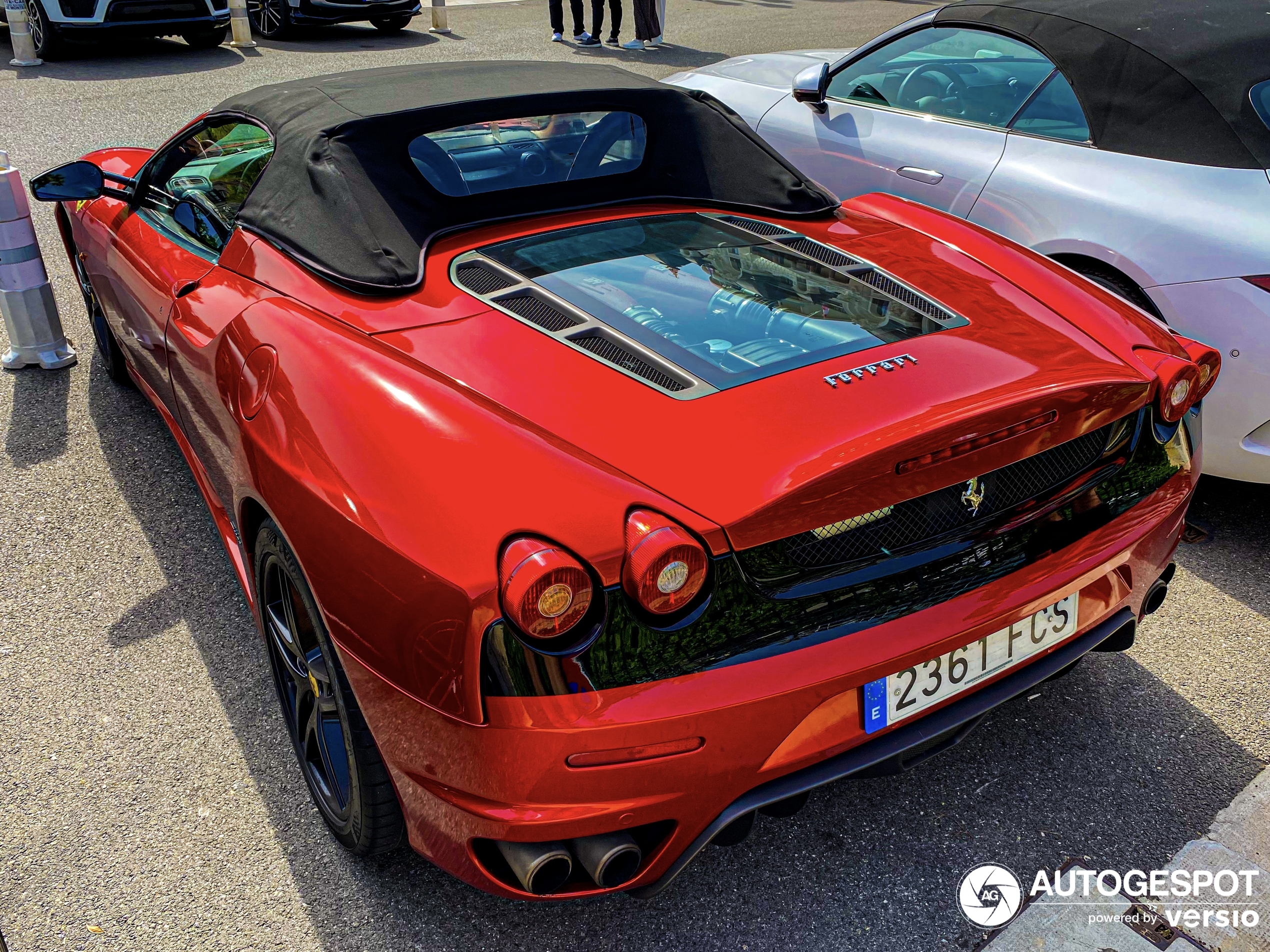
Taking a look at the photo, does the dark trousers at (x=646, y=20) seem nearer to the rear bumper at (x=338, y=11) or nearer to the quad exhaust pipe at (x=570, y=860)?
the rear bumper at (x=338, y=11)

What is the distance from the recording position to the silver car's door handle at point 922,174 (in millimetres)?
4223

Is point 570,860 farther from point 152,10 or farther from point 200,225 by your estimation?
point 152,10

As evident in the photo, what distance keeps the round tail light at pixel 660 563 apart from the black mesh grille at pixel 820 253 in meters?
1.19

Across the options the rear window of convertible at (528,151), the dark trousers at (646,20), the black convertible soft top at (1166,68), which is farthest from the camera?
the dark trousers at (646,20)

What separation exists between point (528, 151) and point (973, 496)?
1658 millimetres

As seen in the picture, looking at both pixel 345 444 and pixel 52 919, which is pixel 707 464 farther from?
pixel 52 919

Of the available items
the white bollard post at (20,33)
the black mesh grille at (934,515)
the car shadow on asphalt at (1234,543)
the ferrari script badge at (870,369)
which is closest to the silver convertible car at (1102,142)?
the car shadow on asphalt at (1234,543)

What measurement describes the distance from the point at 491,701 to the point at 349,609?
1.19 ft

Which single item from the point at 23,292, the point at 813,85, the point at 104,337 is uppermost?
the point at 813,85

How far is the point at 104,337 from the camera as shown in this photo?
440 centimetres

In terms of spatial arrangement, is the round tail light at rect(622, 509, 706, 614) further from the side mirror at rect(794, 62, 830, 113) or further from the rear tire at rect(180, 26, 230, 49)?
the rear tire at rect(180, 26, 230, 49)

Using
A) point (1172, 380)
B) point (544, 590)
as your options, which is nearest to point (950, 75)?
point (1172, 380)

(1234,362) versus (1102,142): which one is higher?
(1102,142)

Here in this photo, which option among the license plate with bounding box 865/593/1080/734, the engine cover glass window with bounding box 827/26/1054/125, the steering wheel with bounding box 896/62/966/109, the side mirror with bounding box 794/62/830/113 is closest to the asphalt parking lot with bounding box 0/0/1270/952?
the license plate with bounding box 865/593/1080/734
